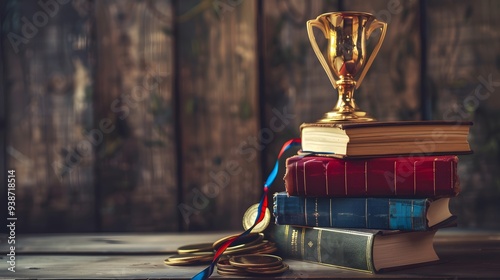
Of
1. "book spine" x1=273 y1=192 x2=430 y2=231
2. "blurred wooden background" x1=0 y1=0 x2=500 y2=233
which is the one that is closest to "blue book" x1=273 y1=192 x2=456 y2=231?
"book spine" x1=273 y1=192 x2=430 y2=231

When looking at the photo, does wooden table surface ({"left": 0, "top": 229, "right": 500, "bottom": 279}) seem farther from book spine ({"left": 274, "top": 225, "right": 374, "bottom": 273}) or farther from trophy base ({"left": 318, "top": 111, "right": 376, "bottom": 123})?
trophy base ({"left": 318, "top": 111, "right": 376, "bottom": 123})

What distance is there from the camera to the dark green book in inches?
41.1

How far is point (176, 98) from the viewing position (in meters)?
1.52

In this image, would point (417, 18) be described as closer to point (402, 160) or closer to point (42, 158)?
point (402, 160)

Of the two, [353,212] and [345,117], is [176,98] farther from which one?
[353,212]

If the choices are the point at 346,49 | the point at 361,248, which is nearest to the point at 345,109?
the point at 346,49

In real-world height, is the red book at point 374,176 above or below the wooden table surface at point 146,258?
above

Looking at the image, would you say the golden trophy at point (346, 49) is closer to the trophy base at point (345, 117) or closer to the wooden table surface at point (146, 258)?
the trophy base at point (345, 117)

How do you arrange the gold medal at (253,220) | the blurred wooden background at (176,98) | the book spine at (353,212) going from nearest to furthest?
the book spine at (353,212) < the gold medal at (253,220) < the blurred wooden background at (176,98)

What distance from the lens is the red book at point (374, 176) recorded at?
107cm

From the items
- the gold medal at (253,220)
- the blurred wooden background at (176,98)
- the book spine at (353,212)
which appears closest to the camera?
the book spine at (353,212)

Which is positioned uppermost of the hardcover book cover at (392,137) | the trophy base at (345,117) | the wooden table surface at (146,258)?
the trophy base at (345,117)

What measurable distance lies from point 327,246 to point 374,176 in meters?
0.16

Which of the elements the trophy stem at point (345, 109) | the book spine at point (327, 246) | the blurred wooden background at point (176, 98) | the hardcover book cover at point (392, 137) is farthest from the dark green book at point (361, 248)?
the blurred wooden background at point (176, 98)
